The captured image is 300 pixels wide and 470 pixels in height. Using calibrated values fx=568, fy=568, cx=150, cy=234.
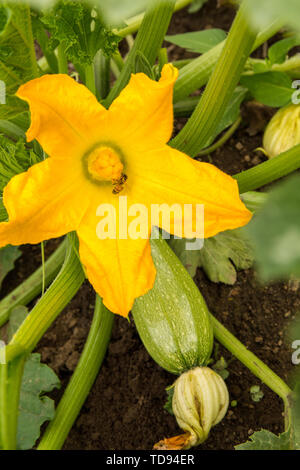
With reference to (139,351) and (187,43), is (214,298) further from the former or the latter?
(187,43)

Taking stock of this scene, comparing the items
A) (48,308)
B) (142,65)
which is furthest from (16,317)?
(142,65)

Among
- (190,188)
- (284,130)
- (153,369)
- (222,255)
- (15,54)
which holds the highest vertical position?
(15,54)

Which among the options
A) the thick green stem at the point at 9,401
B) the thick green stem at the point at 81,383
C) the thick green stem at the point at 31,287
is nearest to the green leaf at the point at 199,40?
the thick green stem at the point at 31,287

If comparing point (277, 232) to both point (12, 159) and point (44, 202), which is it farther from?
point (12, 159)

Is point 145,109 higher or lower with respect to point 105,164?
higher

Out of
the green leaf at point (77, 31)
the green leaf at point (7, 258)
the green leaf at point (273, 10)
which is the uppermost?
the green leaf at point (273, 10)

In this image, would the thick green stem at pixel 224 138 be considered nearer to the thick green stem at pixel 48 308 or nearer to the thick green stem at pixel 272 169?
the thick green stem at pixel 272 169

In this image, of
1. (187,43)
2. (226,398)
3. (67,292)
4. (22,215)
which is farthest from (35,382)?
(187,43)

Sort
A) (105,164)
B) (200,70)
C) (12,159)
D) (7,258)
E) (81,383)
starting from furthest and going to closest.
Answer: (7,258) → (200,70) → (81,383) → (12,159) → (105,164)
